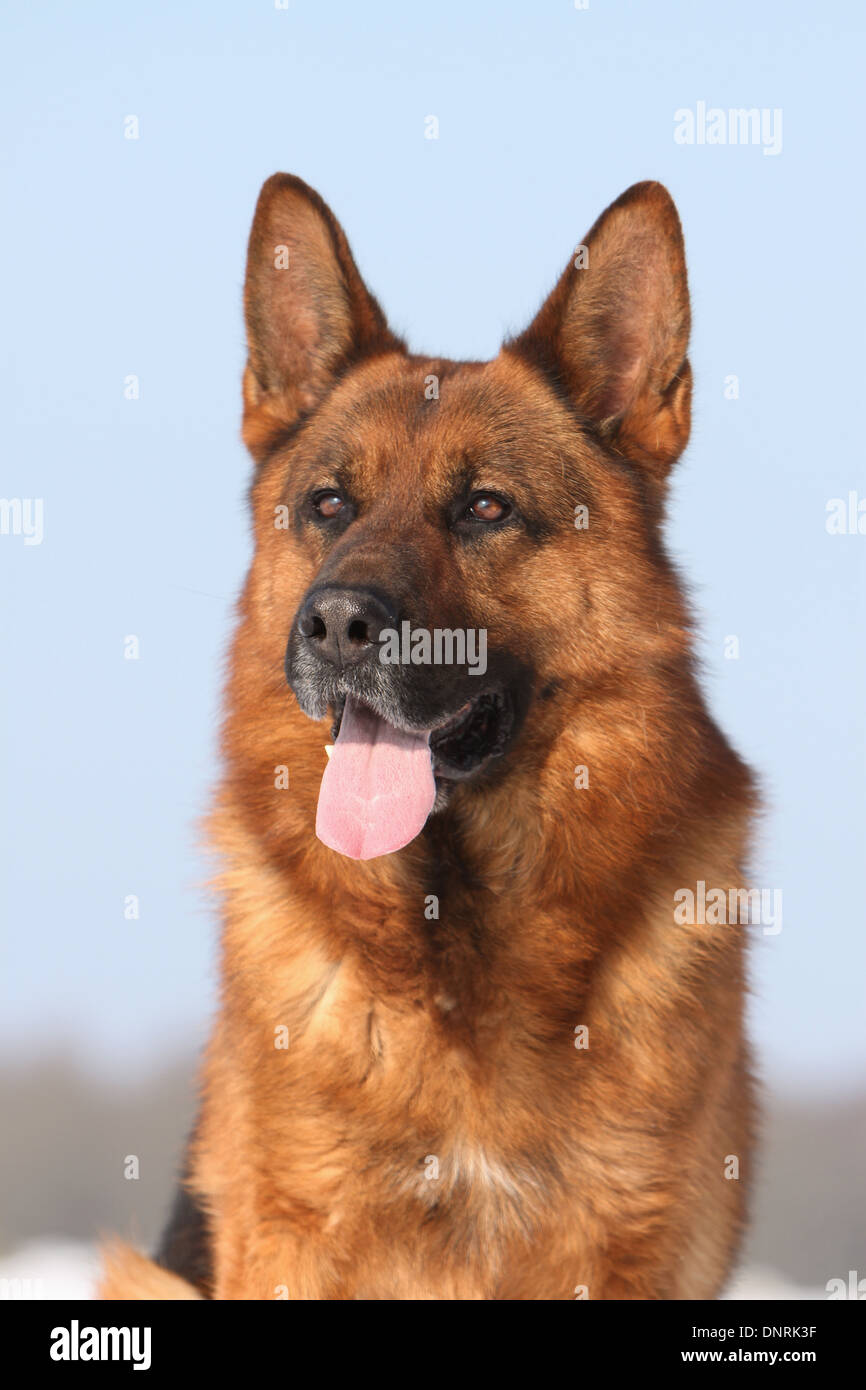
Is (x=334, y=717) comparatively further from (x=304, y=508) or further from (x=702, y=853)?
(x=702, y=853)

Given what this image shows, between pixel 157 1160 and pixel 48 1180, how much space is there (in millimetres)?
1701

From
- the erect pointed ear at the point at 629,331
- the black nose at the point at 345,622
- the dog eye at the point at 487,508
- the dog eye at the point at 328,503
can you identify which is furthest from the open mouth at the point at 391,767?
the erect pointed ear at the point at 629,331

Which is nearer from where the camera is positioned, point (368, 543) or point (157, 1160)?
point (368, 543)

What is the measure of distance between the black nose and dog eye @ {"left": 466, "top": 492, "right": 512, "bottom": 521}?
66cm

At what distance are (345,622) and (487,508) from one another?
2.65 feet

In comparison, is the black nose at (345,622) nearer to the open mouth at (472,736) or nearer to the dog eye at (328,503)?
the open mouth at (472,736)

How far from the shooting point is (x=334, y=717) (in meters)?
4.16

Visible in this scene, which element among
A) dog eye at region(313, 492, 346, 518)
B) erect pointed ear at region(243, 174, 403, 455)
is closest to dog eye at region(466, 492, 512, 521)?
dog eye at region(313, 492, 346, 518)

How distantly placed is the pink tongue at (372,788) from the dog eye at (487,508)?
77 cm

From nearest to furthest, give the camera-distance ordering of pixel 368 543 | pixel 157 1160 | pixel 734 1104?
1. pixel 368 543
2. pixel 734 1104
3. pixel 157 1160

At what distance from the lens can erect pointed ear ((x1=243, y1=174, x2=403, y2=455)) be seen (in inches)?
185

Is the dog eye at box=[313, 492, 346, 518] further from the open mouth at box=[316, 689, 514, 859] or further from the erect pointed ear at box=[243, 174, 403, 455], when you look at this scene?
the open mouth at box=[316, 689, 514, 859]
